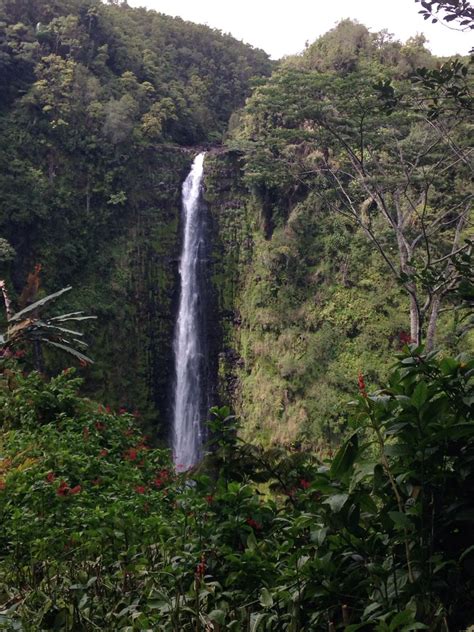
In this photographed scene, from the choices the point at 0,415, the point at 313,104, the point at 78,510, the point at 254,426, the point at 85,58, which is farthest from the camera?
the point at 85,58

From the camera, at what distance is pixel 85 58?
2220cm

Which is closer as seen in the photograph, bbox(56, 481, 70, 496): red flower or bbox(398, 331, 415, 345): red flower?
bbox(398, 331, 415, 345): red flower

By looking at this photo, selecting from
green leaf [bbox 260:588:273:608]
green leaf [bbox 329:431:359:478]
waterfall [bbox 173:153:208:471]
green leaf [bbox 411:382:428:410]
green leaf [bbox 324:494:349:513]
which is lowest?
waterfall [bbox 173:153:208:471]

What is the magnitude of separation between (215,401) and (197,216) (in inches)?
285

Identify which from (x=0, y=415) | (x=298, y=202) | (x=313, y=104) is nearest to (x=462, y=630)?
(x=0, y=415)

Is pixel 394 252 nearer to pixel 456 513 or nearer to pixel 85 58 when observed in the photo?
pixel 456 513

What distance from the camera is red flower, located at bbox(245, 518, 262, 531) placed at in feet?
6.05

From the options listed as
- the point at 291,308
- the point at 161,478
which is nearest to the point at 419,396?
the point at 161,478

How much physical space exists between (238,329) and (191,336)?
1.77 meters

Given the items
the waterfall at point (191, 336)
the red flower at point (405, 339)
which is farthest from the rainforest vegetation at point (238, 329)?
the waterfall at point (191, 336)

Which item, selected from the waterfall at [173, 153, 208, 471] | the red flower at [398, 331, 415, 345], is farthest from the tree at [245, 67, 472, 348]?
the red flower at [398, 331, 415, 345]

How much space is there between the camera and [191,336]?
18906mm

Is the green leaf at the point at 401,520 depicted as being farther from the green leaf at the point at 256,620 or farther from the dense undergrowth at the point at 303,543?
the green leaf at the point at 256,620

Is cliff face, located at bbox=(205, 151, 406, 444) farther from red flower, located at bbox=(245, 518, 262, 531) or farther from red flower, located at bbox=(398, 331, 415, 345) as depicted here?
red flower, located at bbox=(245, 518, 262, 531)
